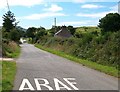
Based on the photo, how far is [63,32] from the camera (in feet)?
361

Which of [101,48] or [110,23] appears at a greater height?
[110,23]

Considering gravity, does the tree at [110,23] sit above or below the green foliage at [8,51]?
above

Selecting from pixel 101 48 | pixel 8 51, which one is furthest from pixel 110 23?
pixel 101 48

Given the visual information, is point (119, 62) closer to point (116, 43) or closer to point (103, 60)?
point (116, 43)

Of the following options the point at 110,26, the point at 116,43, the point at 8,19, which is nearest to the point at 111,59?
the point at 116,43

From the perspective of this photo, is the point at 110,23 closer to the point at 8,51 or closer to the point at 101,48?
the point at 8,51

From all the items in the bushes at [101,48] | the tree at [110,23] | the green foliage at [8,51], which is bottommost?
the green foliage at [8,51]

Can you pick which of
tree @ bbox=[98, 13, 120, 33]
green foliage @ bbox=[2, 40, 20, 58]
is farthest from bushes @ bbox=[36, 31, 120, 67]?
tree @ bbox=[98, 13, 120, 33]

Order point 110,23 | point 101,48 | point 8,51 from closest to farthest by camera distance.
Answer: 1. point 101,48
2. point 8,51
3. point 110,23

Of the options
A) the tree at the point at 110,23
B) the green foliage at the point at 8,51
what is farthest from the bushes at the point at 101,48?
the tree at the point at 110,23

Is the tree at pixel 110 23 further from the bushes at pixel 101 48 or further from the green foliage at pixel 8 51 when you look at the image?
the bushes at pixel 101 48

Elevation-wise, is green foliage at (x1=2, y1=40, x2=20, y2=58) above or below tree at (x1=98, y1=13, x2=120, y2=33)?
below

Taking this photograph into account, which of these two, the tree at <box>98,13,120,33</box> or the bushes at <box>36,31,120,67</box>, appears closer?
the bushes at <box>36,31,120,67</box>

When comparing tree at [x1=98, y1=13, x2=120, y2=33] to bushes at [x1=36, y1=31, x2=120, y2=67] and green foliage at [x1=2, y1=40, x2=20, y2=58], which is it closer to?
green foliage at [x1=2, y1=40, x2=20, y2=58]
